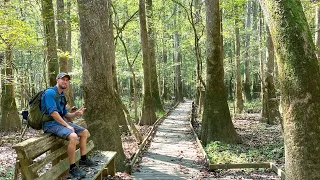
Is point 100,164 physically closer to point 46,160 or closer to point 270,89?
point 46,160

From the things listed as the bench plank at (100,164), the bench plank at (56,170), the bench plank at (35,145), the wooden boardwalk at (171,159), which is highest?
the bench plank at (35,145)

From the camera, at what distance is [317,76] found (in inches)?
162

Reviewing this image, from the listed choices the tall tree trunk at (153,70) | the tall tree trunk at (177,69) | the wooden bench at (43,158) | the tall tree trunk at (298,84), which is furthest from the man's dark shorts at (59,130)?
A: the tall tree trunk at (177,69)

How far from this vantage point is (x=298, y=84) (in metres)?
4.08

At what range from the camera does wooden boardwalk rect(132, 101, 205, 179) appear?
7.86 meters

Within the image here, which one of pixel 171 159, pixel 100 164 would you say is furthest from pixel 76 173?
pixel 171 159

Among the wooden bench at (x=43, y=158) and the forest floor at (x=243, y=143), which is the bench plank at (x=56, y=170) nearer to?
the wooden bench at (x=43, y=158)

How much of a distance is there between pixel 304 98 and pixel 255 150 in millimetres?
6576

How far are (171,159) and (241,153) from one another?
7.15 ft

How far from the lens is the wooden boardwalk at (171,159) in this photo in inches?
310

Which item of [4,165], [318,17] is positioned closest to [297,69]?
[4,165]

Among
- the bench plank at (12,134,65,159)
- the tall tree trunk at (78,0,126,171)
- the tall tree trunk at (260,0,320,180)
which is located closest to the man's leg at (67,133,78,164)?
the bench plank at (12,134,65,159)

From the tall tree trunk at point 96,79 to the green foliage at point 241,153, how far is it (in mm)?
3145

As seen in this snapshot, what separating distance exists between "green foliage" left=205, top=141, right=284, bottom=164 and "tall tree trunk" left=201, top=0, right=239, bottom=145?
1.74 ft
